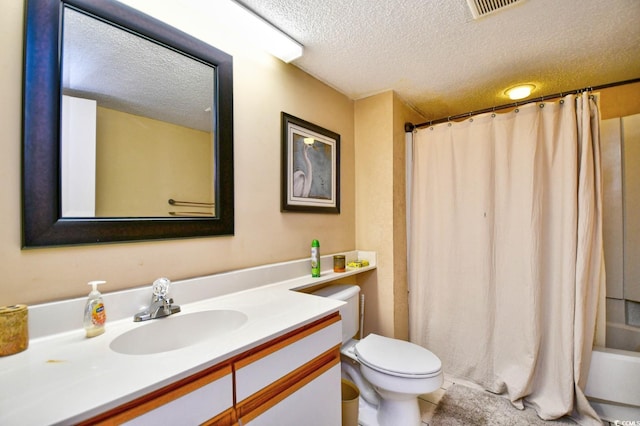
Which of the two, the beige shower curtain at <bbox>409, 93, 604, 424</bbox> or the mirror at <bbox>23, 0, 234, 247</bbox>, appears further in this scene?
the beige shower curtain at <bbox>409, 93, 604, 424</bbox>

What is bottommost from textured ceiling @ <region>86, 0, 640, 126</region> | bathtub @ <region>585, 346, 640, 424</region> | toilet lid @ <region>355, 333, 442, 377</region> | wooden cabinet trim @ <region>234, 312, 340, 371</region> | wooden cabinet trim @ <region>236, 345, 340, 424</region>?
bathtub @ <region>585, 346, 640, 424</region>

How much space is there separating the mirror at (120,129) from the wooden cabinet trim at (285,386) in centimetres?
70

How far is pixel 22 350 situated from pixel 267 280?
0.90m

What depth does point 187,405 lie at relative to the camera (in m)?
0.69

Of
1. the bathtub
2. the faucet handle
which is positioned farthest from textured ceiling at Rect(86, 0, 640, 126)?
the bathtub

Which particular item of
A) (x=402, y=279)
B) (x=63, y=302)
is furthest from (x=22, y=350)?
(x=402, y=279)

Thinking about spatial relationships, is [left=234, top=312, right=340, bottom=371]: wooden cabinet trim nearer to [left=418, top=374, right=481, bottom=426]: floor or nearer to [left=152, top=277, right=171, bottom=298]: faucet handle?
[left=152, top=277, right=171, bottom=298]: faucet handle

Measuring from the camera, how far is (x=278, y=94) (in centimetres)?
162

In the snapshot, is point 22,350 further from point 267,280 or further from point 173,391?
point 267,280

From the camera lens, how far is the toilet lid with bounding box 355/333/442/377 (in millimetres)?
1356

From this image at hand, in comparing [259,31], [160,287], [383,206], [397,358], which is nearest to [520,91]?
[383,206]

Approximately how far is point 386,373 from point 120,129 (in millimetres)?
1608

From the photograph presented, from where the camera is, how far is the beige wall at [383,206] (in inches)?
82.2

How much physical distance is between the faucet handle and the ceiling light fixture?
2558 millimetres
